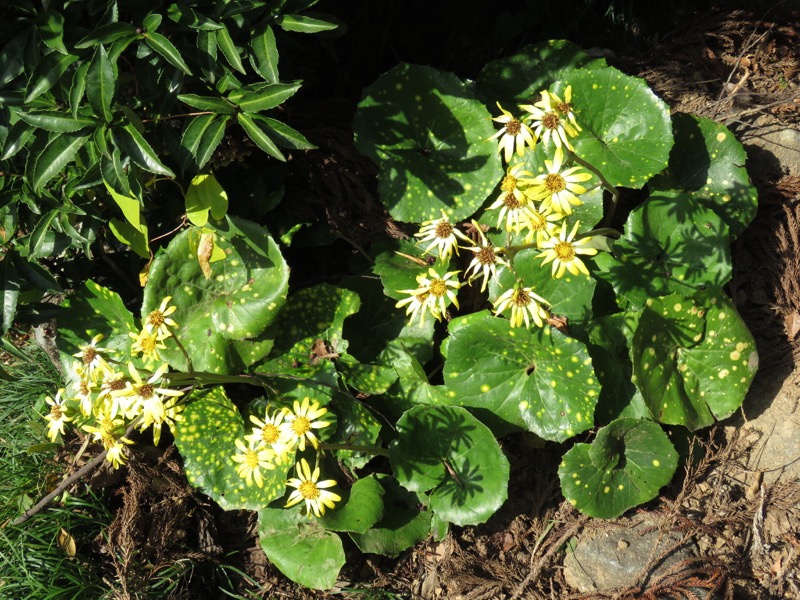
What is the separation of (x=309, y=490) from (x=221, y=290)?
29.2 inches

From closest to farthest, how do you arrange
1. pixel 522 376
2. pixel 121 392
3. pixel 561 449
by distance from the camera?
pixel 121 392 → pixel 522 376 → pixel 561 449

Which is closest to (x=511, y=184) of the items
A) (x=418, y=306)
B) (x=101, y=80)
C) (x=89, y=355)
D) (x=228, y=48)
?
(x=418, y=306)

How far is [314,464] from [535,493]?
789 mm

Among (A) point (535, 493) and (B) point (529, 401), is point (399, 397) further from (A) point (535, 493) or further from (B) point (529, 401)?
(A) point (535, 493)

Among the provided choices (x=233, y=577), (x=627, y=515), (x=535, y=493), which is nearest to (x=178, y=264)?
(x=233, y=577)

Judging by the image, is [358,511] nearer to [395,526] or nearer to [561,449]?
[395,526]

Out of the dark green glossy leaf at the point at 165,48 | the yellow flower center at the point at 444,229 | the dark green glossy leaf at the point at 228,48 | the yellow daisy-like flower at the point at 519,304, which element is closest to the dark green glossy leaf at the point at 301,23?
the dark green glossy leaf at the point at 228,48

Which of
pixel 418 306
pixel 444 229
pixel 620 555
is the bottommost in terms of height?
pixel 620 555

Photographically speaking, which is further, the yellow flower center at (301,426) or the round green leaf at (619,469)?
the round green leaf at (619,469)

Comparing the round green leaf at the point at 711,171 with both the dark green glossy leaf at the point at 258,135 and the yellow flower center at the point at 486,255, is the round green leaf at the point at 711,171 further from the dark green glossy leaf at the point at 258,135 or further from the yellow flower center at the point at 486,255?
the dark green glossy leaf at the point at 258,135

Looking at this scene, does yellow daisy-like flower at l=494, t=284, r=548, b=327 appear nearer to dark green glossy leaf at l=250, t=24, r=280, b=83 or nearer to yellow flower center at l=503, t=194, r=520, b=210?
yellow flower center at l=503, t=194, r=520, b=210

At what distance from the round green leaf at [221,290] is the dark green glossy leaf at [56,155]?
22.0 inches

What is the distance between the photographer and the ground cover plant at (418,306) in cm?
205

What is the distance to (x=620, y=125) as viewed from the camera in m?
2.37
